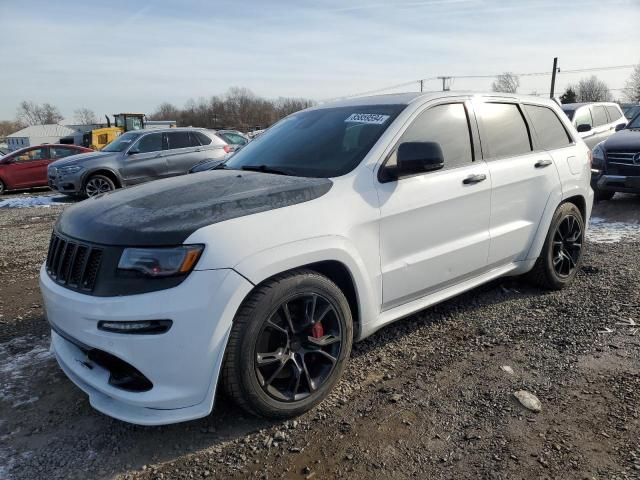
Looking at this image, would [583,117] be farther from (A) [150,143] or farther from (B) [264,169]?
(B) [264,169]

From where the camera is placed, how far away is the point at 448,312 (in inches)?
167

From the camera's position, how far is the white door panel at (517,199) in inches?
153

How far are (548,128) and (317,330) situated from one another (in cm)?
314

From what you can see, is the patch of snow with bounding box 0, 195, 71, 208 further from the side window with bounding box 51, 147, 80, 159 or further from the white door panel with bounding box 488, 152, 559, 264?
the white door panel with bounding box 488, 152, 559, 264

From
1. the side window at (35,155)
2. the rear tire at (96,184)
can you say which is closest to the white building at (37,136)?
the side window at (35,155)

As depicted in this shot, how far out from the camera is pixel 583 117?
1134cm

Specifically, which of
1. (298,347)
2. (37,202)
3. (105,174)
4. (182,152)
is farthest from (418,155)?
(37,202)

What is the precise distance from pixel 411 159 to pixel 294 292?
3.69 ft

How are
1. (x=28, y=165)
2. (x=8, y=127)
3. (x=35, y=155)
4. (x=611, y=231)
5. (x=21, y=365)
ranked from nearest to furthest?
(x=21, y=365), (x=611, y=231), (x=28, y=165), (x=35, y=155), (x=8, y=127)

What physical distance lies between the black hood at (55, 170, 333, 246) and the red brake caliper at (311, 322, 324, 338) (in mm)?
700

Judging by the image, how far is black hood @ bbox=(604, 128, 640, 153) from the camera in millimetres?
8208

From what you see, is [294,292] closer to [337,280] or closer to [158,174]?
[337,280]

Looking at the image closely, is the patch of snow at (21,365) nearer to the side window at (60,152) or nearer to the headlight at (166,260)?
the headlight at (166,260)

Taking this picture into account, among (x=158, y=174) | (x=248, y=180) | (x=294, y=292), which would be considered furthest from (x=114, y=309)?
(x=158, y=174)
